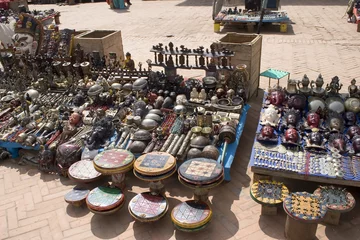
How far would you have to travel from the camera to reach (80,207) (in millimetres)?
5145

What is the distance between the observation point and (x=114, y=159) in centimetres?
514

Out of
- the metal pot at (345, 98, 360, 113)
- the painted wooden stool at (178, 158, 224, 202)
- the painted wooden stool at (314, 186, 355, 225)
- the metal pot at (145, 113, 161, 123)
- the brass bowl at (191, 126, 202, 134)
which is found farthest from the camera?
the metal pot at (145, 113, 161, 123)

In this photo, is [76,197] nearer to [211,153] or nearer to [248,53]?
[211,153]

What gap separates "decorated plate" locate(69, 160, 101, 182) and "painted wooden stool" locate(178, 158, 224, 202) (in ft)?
4.83

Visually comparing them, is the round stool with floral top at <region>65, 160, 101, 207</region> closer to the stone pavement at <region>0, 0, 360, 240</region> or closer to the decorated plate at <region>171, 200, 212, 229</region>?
the stone pavement at <region>0, 0, 360, 240</region>

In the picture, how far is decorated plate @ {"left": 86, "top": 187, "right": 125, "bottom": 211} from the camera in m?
4.66

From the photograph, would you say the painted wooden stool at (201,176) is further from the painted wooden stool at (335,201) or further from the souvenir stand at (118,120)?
the painted wooden stool at (335,201)

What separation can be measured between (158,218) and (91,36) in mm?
6740

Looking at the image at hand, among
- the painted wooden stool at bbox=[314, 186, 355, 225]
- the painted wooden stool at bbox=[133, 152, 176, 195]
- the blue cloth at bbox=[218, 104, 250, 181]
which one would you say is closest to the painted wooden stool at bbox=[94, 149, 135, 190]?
the painted wooden stool at bbox=[133, 152, 176, 195]

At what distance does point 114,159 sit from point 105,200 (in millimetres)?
655

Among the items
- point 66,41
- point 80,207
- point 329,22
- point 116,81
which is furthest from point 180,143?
point 329,22

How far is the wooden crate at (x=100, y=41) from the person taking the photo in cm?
885

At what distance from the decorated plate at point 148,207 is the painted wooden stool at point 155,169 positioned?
0.15m

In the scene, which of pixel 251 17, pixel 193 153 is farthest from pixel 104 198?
pixel 251 17
